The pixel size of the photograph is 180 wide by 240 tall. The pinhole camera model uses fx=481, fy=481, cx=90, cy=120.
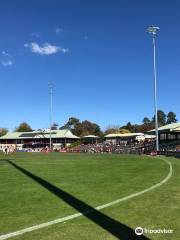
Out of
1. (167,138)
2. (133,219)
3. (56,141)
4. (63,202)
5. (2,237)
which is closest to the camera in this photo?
(2,237)

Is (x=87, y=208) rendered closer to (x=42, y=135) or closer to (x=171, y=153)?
(x=171, y=153)

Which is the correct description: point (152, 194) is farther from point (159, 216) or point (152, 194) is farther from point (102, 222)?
point (102, 222)

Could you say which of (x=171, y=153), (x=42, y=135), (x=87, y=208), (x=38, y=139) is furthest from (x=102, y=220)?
(x=38, y=139)

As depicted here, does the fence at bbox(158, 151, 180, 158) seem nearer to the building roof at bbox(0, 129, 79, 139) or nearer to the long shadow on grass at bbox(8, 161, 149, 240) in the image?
the long shadow on grass at bbox(8, 161, 149, 240)

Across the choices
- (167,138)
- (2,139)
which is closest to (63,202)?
(167,138)

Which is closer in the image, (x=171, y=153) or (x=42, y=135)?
(x=171, y=153)

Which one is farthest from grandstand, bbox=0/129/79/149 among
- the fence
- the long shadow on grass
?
the long shadow on grass

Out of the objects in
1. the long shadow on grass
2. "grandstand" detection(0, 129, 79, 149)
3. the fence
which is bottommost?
the long shadow on grass

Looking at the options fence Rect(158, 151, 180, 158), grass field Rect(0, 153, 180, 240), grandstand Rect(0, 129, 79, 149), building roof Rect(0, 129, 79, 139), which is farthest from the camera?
building roof Rect(0, 129, 79, 139)

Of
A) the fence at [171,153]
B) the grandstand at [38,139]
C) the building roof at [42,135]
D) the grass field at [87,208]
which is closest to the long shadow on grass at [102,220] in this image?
the grass field at [87,208]

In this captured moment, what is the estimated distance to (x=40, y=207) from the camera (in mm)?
11516

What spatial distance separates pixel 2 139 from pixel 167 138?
9506cm

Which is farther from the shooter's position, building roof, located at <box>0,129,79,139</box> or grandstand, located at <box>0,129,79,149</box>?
building roof, located at <box>0,129,79,139</box>

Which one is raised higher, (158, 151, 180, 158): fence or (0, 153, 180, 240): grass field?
(158, 151, 180, 158): fence
